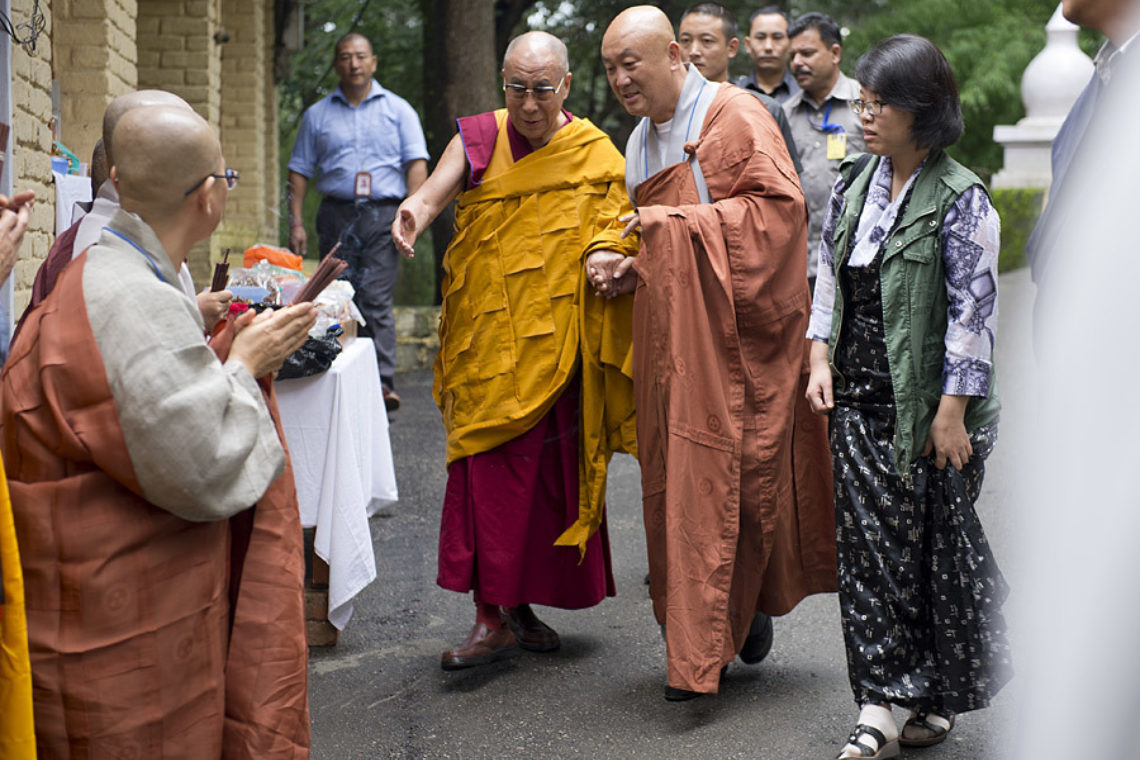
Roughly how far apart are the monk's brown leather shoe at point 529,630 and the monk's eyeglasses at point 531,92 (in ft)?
5.38

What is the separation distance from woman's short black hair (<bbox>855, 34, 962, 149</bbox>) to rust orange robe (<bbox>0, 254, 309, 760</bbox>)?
74.0 inches

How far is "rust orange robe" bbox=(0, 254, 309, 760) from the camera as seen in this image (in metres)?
1.95

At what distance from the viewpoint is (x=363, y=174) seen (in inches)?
316

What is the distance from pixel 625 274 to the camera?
378 centimetres

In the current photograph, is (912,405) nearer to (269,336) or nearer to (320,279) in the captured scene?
(320,279)

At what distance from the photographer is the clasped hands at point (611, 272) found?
3.76 m

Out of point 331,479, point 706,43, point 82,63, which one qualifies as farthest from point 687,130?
point 82,63

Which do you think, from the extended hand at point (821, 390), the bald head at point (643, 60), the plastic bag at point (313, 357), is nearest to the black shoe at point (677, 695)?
the extended hand at point (821, 390)

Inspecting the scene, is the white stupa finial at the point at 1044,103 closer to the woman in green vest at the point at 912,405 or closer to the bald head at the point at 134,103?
the woman in green vest at the point at 912,405

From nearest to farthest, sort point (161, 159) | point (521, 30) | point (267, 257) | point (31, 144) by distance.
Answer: point (161, 159), point (267, 257), point (31, 144), point (521, 30)

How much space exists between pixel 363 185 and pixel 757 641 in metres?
4.95

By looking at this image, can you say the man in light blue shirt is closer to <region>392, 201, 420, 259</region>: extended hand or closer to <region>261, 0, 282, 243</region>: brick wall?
<region>261, 0, 282, 243</region>: brick wall

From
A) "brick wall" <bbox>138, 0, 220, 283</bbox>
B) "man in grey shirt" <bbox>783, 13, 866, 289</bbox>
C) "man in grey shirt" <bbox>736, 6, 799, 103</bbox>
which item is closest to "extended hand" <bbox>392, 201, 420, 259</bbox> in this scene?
"man in grey shirt" <bbox>783, 13, 866, 289</bbox>

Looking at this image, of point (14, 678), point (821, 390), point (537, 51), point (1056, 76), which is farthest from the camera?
point (1056, 76)
